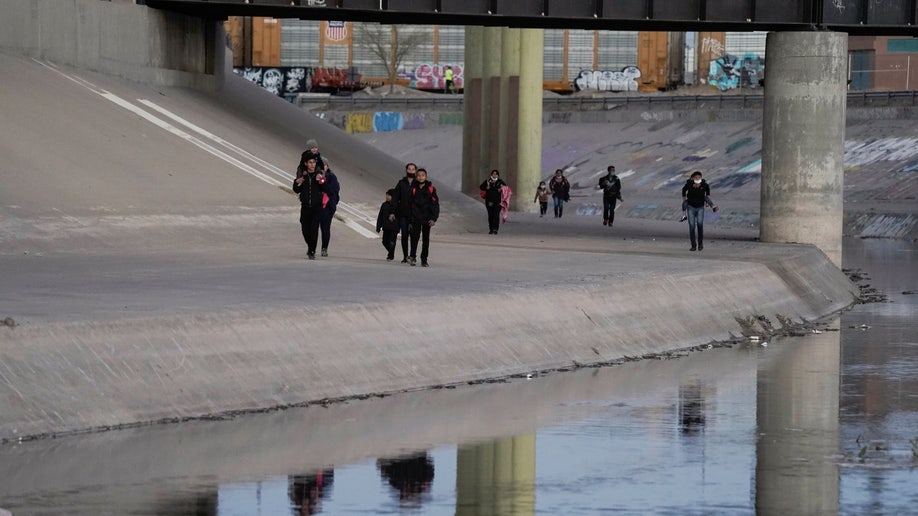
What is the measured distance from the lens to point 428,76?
5123 inches

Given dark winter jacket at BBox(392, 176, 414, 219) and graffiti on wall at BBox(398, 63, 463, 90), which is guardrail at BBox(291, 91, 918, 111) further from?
dark winter jacket at BBox(392, 176, 414, 219)

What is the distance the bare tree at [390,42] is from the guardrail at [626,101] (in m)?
10.0

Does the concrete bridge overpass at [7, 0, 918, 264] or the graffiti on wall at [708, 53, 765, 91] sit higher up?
the concrete bridge overpass at [7, 0, 918, 264]

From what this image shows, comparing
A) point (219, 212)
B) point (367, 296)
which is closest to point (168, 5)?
Answer: point (219, 212)

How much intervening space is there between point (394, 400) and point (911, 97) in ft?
242

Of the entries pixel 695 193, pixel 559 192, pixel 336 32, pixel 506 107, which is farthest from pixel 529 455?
pixel 336 32

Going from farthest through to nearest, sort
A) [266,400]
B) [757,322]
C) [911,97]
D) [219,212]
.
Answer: [911,97], [219,212], [757,322], [266,400]

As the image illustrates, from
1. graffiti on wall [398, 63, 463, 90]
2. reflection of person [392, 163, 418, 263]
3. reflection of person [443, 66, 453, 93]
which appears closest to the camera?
Result: reflection of person [392, 163, 418, 263]

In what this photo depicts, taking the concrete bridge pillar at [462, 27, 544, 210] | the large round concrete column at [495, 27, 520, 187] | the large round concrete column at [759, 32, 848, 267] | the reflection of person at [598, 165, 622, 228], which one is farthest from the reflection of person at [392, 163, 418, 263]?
the large round concrete column at [495, 27, 520, 187]

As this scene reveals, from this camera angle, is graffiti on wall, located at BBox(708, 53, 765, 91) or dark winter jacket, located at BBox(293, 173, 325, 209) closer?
dark winter jacket, located at BBox(293, 173, 325, 209)

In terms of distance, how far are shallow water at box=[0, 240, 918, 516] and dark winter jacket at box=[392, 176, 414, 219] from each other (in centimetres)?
899

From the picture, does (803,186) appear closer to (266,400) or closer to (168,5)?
(168,5)

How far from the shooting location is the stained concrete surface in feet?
57.6

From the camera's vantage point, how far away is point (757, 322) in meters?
30.3
